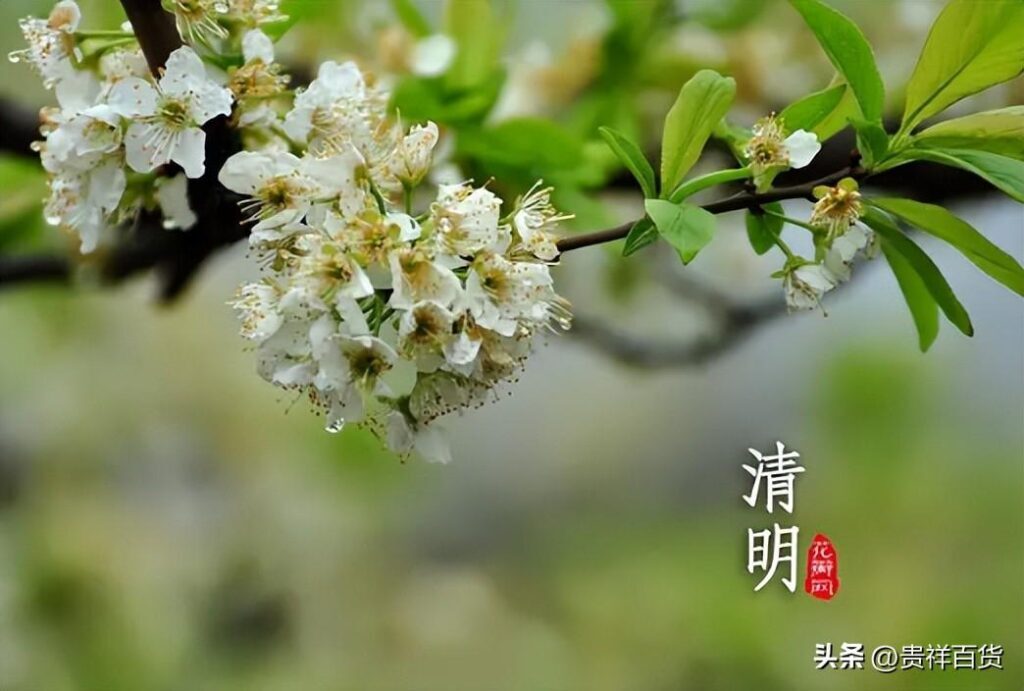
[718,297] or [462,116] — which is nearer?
[462,116]

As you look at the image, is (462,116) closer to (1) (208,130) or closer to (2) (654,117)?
(1) (208,130)

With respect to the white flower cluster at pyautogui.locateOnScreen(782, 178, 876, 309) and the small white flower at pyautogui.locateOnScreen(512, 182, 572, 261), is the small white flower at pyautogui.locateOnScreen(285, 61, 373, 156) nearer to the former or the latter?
the small white flower at pyautogui.locateOnScreen(512, 182, 572, 261)

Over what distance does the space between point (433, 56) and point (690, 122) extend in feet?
1.11

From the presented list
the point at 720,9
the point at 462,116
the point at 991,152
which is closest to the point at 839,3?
the point at 720,9

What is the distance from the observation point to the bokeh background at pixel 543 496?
1.06m

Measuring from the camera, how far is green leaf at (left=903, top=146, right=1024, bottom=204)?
403 mm

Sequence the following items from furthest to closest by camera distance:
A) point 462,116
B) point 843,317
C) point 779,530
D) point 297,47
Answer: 1. point 843,317
2. point 297,47
3. point 779,530
4. point 462,116

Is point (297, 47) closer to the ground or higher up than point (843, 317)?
higher up

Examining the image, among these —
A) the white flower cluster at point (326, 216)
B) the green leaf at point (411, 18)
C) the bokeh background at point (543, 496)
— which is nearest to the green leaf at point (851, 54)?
the white flower cluster at point (326, 216)

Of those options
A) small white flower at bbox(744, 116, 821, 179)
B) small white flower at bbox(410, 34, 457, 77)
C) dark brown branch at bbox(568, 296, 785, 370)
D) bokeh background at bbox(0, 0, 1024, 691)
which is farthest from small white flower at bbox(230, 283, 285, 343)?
dark brown branch at bbox(568, 296, 785, 370)

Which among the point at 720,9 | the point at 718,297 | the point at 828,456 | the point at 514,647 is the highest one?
the point at 720,9

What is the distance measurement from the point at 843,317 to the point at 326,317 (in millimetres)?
886

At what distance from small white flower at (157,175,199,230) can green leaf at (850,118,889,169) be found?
317mm

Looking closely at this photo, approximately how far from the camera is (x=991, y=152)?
438mm
